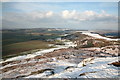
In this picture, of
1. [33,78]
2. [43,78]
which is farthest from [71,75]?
[33,78]

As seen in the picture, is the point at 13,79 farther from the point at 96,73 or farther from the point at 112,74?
the point at 112,74

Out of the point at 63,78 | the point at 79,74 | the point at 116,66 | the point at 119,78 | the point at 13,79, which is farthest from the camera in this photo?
the point at 116,66

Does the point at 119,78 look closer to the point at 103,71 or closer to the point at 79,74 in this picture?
the point at 103,71

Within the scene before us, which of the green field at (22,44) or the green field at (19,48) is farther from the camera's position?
the green field at (22,44)

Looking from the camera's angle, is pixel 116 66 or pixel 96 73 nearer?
pixel 96 73

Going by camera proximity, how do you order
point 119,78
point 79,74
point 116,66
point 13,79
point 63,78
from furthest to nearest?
point 116,66, point 13,79, point 79,74, point 63,78, point 119,78

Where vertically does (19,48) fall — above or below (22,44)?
below

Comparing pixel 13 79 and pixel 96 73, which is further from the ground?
pixel 96 73

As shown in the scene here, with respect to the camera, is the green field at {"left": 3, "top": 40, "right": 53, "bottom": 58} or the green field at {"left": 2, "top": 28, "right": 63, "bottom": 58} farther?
the green field at {"left": 2, "top": 28, "right": 63, "bottom": 58}

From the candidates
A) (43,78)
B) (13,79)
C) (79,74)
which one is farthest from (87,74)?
(13,79)

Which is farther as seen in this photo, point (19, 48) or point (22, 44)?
point (22, 44)
